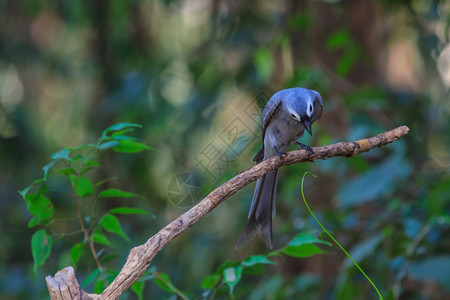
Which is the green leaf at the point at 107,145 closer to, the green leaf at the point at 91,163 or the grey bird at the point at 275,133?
the green leaf at the point at 91,163

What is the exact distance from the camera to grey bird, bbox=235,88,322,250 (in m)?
2.24

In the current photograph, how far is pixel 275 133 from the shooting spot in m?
2.66

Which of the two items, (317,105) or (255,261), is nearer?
(255,261)

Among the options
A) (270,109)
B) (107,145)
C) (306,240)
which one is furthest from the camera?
(270,109)

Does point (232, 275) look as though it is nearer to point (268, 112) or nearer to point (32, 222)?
point (32, 222)

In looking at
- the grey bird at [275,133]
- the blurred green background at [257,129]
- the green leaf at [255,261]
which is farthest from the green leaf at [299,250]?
the blurred green background at [257,129]

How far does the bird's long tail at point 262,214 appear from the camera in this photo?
90.2 inches

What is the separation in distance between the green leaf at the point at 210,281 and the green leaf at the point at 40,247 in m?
0.61

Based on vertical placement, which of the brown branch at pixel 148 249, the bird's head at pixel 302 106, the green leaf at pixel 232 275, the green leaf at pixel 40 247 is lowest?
the green leaf at pixel 232 275

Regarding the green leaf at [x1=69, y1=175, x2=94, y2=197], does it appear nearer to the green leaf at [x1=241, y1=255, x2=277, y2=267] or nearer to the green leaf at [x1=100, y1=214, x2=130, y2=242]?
the green leaf at [x1=100, y1=214, x2=130, y2=242]

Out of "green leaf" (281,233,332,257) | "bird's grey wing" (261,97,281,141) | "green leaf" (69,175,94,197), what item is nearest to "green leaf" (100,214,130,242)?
"green leaf" (69,175,94,197)

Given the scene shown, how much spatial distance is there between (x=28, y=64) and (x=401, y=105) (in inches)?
171

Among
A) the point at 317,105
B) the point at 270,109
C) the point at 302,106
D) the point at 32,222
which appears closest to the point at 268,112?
the point at 270,109

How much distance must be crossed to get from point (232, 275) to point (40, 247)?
0.72m
